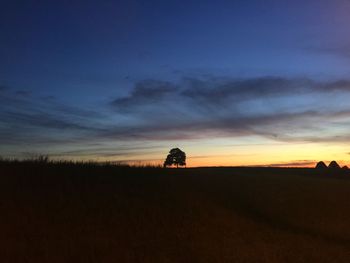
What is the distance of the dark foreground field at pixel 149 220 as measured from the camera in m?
16.1

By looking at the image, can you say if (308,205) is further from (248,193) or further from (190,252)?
(190,252)

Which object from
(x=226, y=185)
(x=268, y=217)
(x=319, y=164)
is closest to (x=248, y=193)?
(x=226, y=185)

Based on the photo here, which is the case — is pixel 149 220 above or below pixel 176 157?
below

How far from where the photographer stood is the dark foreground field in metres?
16.1

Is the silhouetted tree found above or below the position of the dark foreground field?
above

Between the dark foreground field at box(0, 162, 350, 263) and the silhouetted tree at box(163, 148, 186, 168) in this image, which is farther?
the silhouetted tree at box(163, 148, 186, 168)

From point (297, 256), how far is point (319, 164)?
64704mm

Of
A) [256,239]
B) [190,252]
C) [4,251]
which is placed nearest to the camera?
[4,251]

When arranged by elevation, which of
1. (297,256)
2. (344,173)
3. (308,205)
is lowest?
(297,256)

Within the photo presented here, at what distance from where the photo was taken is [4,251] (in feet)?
48.7

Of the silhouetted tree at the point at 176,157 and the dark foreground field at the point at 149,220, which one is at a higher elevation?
the silhouetted tree at the point at 176,157

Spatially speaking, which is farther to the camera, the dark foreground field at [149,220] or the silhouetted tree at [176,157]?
the silhouetted tree at [176,157]

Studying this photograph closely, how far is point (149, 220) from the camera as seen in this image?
19.6 m

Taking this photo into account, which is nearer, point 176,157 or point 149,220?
point 149,220
